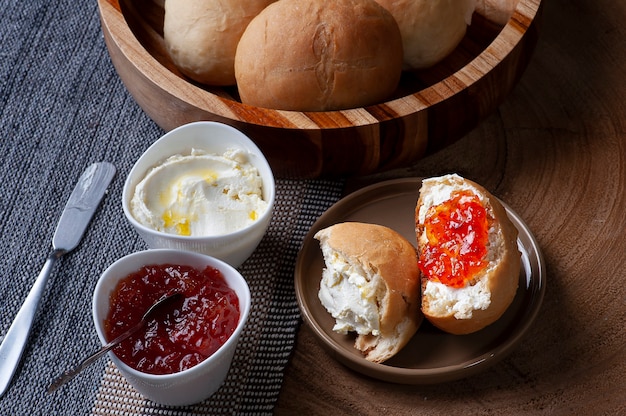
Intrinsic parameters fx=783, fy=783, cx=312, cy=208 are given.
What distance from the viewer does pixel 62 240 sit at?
188 cm

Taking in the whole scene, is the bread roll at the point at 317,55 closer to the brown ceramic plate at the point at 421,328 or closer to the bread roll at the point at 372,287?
the brown ceramic plate at the point at 421,328

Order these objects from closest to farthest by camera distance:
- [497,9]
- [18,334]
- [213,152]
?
1. [18,334]
2. [213,152]
3. [497,9]

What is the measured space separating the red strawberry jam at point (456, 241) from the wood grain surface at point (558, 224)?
26 cm

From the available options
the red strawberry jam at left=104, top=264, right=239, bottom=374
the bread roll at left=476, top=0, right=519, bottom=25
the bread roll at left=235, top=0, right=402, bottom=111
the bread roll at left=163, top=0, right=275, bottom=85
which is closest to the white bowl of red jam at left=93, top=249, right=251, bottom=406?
the red strawberry jam at left=104, top=264, right=239, bottom=374

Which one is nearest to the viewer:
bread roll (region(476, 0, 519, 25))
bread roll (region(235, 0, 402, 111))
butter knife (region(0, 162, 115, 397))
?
butter knife (region(0, 162, 115, 397))

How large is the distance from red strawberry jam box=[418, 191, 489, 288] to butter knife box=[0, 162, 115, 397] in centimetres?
84

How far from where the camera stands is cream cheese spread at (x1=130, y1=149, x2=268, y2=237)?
5.58ft

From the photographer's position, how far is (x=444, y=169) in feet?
6.57

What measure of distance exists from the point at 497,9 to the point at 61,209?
1288mm

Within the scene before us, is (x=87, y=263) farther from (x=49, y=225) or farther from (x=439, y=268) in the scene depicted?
(x=439, y=268)

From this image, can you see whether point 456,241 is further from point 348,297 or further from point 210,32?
point 210,32

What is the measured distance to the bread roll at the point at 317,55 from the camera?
5.94ft

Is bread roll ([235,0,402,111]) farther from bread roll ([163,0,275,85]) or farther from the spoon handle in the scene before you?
the spoon handle

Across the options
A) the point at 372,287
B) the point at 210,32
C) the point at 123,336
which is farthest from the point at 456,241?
the point at 210,32
